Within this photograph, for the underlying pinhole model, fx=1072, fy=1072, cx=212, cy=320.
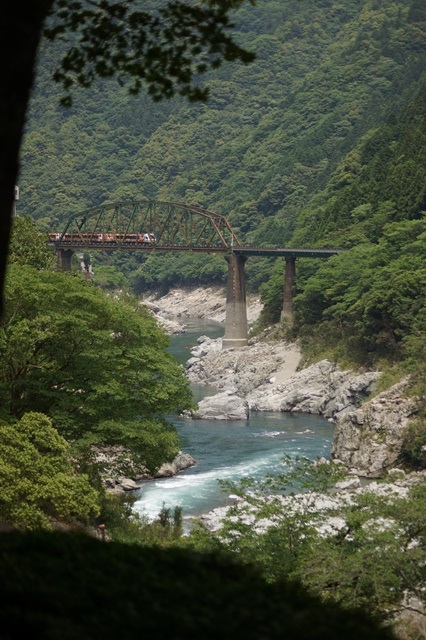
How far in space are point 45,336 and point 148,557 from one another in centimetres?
2308

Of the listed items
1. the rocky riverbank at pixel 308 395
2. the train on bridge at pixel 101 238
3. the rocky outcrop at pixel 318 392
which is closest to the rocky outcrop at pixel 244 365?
the rocky riverbank at pixel 308 395

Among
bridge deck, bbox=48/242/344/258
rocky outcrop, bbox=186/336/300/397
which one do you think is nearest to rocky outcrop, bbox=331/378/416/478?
rocky outcrop, bbox=186/336/300/397

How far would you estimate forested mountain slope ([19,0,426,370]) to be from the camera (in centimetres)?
7144

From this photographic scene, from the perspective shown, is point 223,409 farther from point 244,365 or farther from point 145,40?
point 145,40

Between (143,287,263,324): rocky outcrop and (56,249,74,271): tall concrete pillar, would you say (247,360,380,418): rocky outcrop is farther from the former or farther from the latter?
(143,287,263,324): rocky outcrop

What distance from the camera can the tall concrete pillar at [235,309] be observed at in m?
88.3

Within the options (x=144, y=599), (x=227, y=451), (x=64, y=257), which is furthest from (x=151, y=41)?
(x=64, y=257)

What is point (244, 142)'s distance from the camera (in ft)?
584

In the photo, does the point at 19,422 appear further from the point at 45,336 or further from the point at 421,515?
the point at 421,515

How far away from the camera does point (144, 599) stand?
646 centimetres

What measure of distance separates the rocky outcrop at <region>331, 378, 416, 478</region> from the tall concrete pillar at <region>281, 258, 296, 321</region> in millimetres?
33775

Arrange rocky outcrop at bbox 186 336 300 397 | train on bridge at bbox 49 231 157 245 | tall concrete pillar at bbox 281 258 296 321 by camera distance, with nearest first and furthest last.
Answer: rocky outcrop at bbox 186 336 300 397
tall concrete pillar at bbox 281 258 296 321
train on bridge at bbox 49 231 157 245

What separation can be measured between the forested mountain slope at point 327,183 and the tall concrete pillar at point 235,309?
9.55ft

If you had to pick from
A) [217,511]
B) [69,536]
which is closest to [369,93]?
[217,511]
